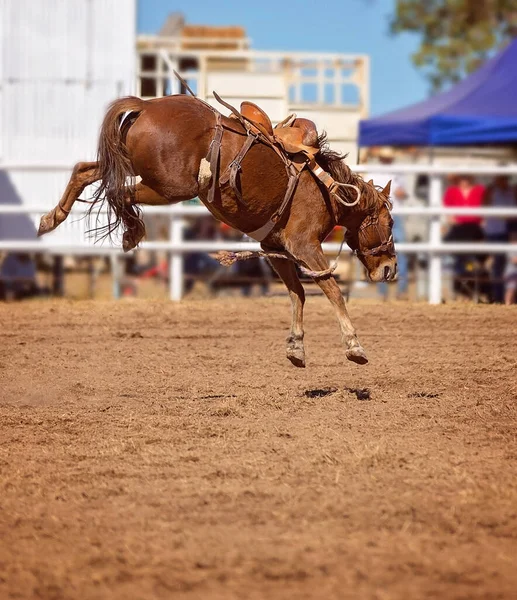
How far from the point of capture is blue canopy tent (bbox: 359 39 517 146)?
1316 centimetres

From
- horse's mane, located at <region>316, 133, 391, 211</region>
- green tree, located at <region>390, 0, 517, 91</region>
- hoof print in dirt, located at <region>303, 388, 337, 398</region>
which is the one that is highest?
green tree, located at <region>390, 0, 517, 91</region>

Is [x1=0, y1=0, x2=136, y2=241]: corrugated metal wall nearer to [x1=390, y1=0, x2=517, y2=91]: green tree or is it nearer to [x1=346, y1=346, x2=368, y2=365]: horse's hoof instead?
[x1=346, y1=346, x2=368, y2=365]: horse's hoof

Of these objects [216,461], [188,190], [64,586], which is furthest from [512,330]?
[64,586]

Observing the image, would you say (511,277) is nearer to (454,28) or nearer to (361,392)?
(361,392)

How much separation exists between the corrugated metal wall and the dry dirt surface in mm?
5358

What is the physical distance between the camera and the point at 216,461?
5.25m

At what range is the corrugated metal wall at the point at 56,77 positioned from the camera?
14289 millimetres

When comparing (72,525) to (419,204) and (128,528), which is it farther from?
(419,204)

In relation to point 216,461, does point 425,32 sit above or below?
above

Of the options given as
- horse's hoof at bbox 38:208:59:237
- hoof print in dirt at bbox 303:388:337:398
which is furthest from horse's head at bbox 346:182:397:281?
horse's hoof at bbox 38:208:59:237

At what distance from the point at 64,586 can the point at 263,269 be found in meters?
10.7

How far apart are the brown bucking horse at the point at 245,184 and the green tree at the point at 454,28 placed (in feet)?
95.3

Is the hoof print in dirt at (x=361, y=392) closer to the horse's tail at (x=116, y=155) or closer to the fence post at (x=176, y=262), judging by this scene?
the horse's tail at (x=116, y=155)

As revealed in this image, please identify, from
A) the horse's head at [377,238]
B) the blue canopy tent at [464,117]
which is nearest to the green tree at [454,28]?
the blue canopy tent at [464,117]
